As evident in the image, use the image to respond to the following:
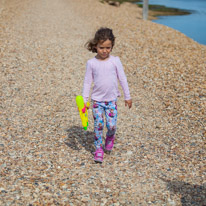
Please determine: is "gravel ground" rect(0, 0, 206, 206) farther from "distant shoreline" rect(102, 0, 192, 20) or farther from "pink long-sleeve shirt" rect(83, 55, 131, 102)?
"distant shoreline" rect(102, 0, 192, 20)

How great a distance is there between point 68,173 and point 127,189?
0.94 m

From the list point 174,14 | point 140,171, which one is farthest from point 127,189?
point 174,14

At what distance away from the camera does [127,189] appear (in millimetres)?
3973

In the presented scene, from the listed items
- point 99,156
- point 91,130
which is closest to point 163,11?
point 91,130

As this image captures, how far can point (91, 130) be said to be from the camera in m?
5.62

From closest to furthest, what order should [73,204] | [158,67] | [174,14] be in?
[73,204]
[158,67]
[174,14]

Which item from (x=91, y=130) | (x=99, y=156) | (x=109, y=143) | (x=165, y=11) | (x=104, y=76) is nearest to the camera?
(x=104, y=76)

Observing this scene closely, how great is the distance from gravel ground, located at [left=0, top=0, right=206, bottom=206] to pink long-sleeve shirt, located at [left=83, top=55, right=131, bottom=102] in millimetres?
1202

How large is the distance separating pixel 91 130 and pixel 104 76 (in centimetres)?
184

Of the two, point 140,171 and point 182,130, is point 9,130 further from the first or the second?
point 182,130

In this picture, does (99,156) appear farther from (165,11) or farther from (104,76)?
(165,11)

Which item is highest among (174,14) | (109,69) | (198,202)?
(174,14)

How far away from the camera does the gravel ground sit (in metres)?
3.91

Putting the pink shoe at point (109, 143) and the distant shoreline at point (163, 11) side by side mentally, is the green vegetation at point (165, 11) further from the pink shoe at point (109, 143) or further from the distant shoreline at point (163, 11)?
the pink shoe at point (109, 143)
